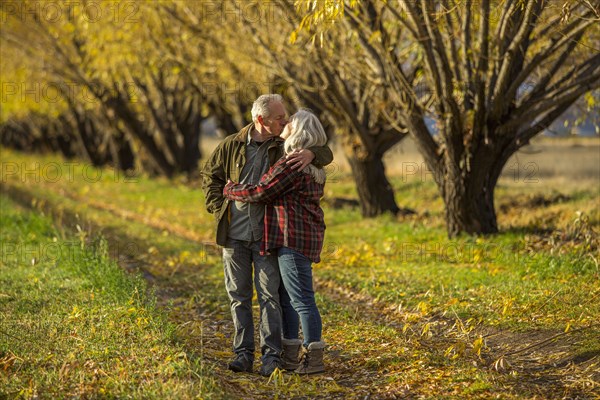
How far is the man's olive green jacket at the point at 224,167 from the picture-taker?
650 centimetres

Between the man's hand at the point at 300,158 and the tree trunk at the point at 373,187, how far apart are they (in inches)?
358

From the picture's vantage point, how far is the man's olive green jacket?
650cm

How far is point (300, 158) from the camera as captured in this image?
6.20 meters

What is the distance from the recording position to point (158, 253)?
1271cm

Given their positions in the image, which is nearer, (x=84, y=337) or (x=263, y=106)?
(x=263, y=106)

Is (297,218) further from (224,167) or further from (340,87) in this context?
(340,87)

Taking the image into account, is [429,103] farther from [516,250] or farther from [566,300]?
[566,300]

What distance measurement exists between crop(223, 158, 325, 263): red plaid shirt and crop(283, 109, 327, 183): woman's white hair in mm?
80

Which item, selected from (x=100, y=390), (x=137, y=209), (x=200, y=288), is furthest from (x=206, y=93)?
(x=100, y=390)

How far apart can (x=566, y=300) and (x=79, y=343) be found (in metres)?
4.37

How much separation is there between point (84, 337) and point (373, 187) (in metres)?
9.10

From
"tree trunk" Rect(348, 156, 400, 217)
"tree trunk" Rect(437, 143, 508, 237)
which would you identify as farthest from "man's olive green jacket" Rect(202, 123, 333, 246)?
"tree trunk" Rect(348, 156, 400, 217)

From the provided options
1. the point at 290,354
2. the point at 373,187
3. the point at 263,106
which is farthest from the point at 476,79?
the point at 290,354

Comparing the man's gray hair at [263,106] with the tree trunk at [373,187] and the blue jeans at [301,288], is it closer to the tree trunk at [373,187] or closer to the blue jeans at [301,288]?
the blue jeans at [301,288]
